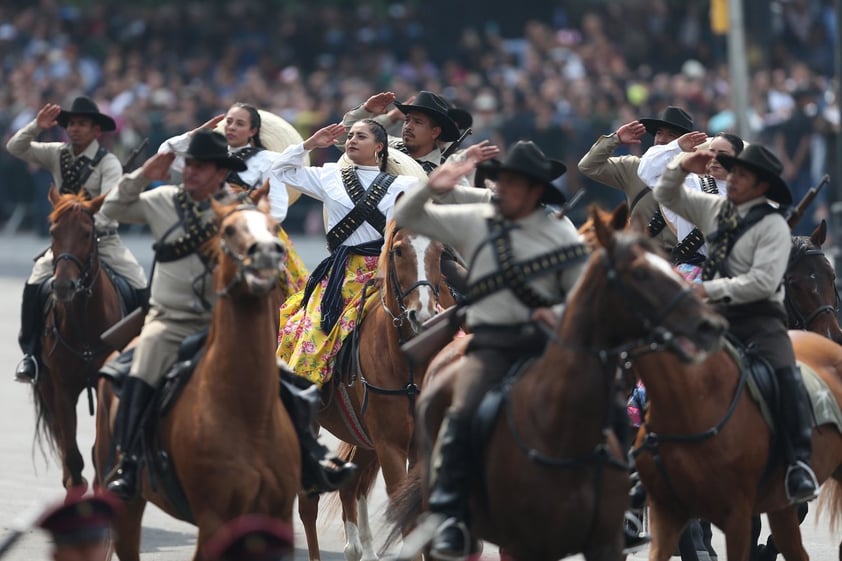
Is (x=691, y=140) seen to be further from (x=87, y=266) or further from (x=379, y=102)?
(x=87, y=266)

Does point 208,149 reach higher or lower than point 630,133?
higher

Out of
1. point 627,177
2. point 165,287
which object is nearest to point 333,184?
point 627,177

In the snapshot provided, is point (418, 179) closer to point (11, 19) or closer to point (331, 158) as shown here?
point (331, 158)

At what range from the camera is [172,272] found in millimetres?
11031

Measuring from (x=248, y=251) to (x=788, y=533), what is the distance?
4.02 metres

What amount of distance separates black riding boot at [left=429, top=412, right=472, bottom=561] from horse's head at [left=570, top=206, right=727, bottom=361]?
3.09 ft

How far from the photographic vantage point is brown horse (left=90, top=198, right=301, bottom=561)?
33.3 feet

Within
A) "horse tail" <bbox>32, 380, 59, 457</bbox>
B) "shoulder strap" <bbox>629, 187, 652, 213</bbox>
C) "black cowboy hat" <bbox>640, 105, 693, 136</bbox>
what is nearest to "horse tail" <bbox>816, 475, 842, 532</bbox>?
"shoulder strap" <bbox>629, 187, 652, 213</bbox>

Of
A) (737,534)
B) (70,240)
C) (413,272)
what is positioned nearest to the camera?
(737,534)

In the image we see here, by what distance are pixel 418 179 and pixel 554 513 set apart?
5.22m

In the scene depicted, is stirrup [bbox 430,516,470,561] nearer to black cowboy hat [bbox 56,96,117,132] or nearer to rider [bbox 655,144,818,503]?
rider [bbox 655,144,818,503]

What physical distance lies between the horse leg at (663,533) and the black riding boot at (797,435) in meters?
0.68

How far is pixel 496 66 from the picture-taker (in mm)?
32969

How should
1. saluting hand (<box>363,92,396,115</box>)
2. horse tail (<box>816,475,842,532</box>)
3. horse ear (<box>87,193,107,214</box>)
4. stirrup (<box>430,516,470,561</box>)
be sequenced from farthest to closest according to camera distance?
saluting hand (<box>363,92,396,115</box>) < horse ear (<box>87,193,107,214</box>) < horse tail (<box>816,475,842,532</box>) < stirrup (<box>430,516,470,561</box>)
